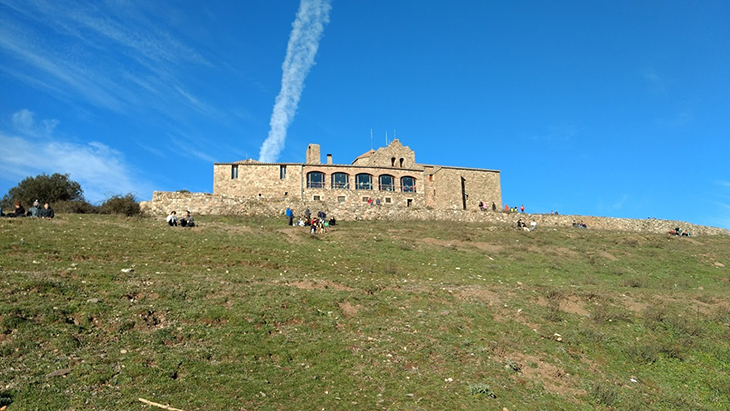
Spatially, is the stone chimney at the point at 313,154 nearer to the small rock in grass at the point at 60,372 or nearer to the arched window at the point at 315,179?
the arched window at the point at 315,179

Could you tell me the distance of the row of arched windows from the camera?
185 feet

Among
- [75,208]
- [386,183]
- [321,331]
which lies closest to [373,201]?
[386,183]

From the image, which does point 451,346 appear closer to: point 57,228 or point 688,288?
point 688,288

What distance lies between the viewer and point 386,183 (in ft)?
193

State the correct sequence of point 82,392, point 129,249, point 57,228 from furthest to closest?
point 57,228 < point 129,249 < point 82,392

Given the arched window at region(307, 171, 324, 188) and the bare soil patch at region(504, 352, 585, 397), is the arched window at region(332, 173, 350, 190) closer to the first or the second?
the arched window at region(307, 171, 324, 188)

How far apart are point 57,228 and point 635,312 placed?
2857 cm

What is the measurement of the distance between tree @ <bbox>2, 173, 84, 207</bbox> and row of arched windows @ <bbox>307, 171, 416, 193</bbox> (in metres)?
23.9

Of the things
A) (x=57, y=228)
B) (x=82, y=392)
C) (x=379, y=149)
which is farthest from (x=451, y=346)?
(x=379, y=149)

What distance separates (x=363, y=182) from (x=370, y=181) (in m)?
0.91

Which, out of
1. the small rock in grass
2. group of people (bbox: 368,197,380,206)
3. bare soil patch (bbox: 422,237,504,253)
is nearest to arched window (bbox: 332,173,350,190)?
group of people (bbox: 368,197,380,206)

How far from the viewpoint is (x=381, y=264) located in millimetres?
25859

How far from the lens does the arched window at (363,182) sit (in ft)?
189

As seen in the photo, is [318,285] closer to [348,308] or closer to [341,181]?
[348,308]
